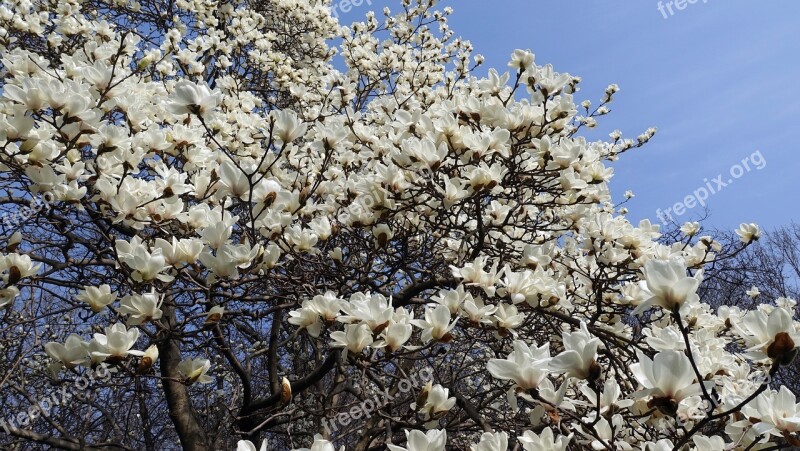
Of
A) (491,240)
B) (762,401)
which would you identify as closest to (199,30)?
(491,240)

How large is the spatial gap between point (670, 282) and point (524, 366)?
1.08 ft

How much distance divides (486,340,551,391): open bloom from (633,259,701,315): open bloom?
0.80 feet

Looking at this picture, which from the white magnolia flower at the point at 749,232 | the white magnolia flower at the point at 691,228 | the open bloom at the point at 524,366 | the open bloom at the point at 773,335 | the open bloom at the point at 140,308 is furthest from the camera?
the white magnolia flower at the point at 691,228

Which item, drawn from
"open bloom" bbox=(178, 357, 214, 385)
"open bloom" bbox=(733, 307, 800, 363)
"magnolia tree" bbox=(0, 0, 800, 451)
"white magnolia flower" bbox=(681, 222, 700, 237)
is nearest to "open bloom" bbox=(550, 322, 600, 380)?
"magnolia tree" bbox=(0, 0, 800, 451)

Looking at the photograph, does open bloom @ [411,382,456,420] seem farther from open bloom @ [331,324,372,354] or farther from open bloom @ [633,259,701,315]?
open bloom @ [633,259,701,315]

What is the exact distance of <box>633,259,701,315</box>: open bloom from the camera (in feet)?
3.34

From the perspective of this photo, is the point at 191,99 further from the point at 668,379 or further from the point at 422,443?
the point at 668,379

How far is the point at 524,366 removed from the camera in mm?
1114

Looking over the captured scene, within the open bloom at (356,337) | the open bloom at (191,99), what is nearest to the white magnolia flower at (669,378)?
the open bloom at (356,337)

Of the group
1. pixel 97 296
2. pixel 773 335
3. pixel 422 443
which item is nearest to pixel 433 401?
pixel 422 443

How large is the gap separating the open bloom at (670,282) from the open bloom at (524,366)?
0.24 m

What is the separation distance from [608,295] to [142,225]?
2169 mm

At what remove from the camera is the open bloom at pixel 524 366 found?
110 centimetres

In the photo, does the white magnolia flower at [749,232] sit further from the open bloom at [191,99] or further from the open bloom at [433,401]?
the open bloom at [191,99]
